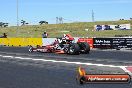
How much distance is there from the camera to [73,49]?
81.1 ft

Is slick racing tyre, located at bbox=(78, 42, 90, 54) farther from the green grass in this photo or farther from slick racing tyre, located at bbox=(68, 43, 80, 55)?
the green grass

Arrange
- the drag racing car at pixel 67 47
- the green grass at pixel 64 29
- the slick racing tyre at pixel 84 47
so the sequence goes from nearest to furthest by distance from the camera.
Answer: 1. the drag racing car at pixel 67 47
2. the slick racing tyre at pixel 84 47
3. the green grass at pixel 64 29

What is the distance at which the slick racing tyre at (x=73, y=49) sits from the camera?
24616mm

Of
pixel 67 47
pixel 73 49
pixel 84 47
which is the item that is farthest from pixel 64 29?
pixel 73 49

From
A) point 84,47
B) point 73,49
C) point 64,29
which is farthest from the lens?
point 64,29

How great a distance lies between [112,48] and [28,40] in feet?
42.3

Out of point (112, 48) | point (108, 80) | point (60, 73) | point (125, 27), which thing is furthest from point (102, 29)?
point (108, 80)

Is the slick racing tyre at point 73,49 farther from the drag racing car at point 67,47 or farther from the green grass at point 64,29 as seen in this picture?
the green grass at point 64,29

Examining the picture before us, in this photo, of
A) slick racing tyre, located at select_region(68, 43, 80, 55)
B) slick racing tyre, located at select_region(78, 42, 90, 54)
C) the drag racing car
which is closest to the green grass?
the drag racing car

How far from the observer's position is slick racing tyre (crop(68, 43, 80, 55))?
24.6 m

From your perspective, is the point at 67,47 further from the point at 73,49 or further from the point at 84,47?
the point at 84,47

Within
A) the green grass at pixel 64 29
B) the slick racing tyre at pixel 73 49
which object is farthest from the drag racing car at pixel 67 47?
the green grass at pixel 64 29

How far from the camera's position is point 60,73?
14250 millimetres

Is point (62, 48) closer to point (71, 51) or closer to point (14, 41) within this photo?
point (71, 51)
